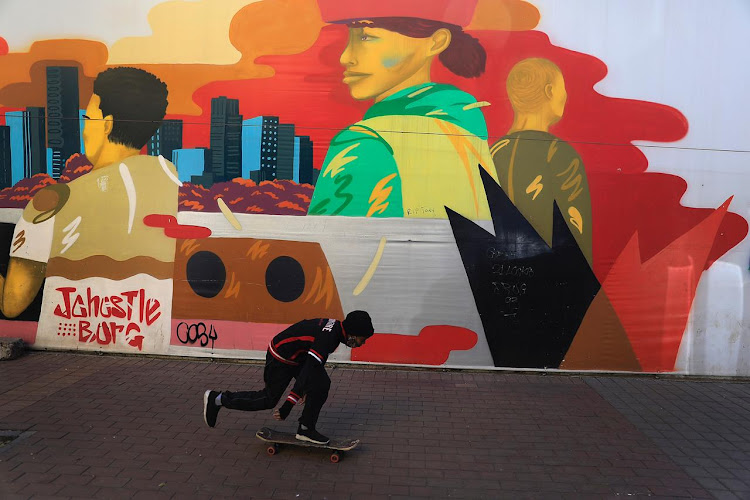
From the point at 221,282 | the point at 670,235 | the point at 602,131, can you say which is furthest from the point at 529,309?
the point at 221,282

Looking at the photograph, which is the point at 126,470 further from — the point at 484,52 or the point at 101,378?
the point at 484,52

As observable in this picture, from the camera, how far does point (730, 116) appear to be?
7.01m

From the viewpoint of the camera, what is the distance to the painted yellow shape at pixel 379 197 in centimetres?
710

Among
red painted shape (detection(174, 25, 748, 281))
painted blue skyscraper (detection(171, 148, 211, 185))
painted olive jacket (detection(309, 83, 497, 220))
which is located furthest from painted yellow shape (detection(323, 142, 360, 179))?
painted blue skyscraper (detection(171, 148, 211, 185))

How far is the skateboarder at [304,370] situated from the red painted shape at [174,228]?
10.2 feet

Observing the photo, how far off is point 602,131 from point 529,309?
251 cm

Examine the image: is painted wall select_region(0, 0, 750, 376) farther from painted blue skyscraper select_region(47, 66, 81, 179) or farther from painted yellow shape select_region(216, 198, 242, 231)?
painted blue skyscraper select_region(47, 66, 81, 179)

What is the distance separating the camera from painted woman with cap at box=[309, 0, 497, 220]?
7.02 metres

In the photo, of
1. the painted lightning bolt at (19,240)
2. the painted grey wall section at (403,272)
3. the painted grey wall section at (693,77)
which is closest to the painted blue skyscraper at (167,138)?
the painted grey wall section at (403,272)

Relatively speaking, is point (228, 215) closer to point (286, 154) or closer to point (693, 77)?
point (286, 154)

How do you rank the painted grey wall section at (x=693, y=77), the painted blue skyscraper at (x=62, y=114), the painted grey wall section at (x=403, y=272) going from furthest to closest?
the painted blue skyscraper at (x=62, y=114) < the painted grey wall section at (x=403, y=272) < the painted grey wall section at (x=693, y=77)

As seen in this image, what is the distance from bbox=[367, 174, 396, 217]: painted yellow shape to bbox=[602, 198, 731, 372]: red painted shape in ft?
10.1

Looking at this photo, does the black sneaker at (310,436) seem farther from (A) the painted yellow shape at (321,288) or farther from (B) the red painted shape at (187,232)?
(B) the red painted shape at (187,232)

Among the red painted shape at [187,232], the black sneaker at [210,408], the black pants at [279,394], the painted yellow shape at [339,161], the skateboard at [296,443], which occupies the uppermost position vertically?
the painted yellow shape at [339,161]
